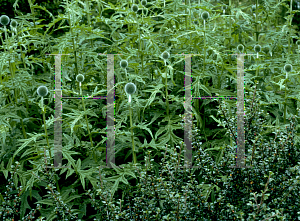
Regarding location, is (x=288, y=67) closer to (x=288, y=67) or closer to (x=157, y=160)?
(x=288, y=67)

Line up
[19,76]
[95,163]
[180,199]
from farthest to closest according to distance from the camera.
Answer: [19,76], [95,163], [180,199]

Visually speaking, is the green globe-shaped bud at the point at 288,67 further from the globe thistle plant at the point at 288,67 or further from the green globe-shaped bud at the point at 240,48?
the green globe-shaped bud at the point at 240,48

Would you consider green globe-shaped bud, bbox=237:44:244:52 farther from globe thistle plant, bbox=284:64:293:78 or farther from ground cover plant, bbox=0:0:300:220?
globe thistle plant, bbox=284:64:293:78

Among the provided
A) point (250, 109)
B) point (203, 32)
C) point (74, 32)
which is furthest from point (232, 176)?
point (74, 32)

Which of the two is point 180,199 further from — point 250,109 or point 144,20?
point 144,20

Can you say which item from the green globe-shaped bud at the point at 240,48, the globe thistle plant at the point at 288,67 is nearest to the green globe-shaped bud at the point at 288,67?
the globe thistle plant at the point at 288,67

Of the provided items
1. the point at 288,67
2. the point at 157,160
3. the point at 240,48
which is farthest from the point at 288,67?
the point at 157,160

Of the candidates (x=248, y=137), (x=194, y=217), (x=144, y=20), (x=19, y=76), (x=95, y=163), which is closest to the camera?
(x=194, y=217)

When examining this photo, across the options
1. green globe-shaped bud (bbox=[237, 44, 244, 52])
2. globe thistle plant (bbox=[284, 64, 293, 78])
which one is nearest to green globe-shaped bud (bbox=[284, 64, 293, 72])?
globe thistle plant (bbox=[284, 64, 293, 78])

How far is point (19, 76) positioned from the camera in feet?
8.91

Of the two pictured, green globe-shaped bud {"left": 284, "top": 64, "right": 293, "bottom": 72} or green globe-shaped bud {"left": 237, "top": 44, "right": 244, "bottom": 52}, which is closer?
green globe-shaped bud {"left": 284, "top": 64, "right": 293, "bottom": 72}

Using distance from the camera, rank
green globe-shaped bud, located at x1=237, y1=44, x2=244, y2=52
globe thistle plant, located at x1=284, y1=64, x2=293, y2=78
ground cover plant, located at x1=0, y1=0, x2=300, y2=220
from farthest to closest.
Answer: green globe-shaped bud, located at x1=237, y1=44, x2=244, y2=52 → globe thistle plant, located at x1=284, y1=64, x2=293, y2=78 → ground cover plant, located at x1=0, y1=0, x2=300, y2=220

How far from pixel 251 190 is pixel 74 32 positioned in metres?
1.92

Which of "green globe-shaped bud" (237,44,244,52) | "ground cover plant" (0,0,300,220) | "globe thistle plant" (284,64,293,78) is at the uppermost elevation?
"green globe-shaped bud" (237,44,244,52)
